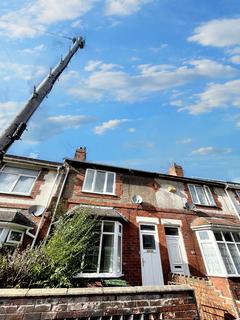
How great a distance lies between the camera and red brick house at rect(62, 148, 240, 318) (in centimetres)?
923

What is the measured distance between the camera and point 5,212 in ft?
28.1

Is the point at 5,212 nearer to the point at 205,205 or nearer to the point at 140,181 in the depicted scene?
the point at 140,181

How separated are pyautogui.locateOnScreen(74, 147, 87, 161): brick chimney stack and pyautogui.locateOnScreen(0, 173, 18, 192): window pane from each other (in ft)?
13.6

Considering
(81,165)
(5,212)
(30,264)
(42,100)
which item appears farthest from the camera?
(81,165)

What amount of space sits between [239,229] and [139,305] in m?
10.9

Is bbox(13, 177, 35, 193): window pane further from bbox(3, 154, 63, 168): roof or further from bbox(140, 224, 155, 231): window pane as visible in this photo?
bbox(140, 224, 155, 231): window pane

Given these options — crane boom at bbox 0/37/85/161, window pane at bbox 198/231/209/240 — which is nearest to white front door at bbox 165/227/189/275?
window pane at bbox 198/231/209/240

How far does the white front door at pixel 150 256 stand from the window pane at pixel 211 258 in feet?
9.50

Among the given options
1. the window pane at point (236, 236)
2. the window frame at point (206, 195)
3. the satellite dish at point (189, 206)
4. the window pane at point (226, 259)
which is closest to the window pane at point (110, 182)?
the satellite dish at point (189, 206)

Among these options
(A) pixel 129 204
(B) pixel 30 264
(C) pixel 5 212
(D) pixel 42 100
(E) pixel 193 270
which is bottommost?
(B) pixel 30 264

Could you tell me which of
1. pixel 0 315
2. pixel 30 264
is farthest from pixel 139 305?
pixel 30 264

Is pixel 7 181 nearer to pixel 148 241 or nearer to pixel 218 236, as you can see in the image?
pixel 148 241

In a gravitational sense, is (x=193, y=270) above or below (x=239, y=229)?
below

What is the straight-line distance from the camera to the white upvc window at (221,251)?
9.80 metres
